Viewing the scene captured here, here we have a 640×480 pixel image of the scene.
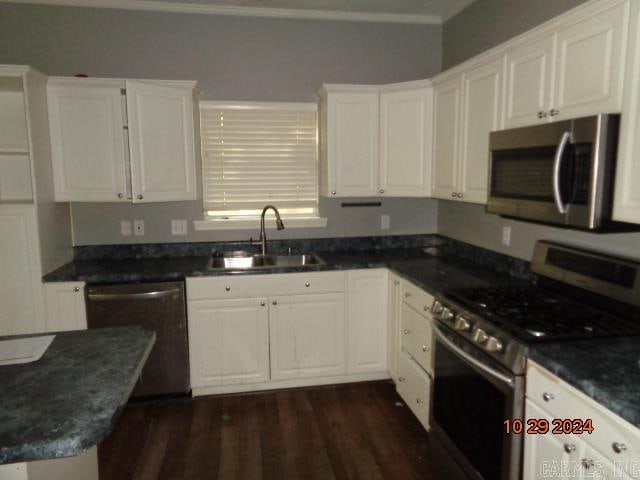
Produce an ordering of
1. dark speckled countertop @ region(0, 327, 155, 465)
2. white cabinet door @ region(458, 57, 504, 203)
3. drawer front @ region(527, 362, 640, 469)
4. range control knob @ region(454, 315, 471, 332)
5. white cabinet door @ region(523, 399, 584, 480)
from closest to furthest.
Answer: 1. dark speckled countertop @ region(0, 327, 155, 465)
2. drawer front @ region(527, 362, 640, 469)
3. white cabinet door @ region(523, 399, 584, 480)
4. range control knob @ region(454, 315, 471, 332)
5. white cabinet door @ region(458, 57, 504, 203)

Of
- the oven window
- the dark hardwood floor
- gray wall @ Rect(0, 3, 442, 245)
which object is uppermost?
gray wall @ Rect(0, 3, 442, 245)

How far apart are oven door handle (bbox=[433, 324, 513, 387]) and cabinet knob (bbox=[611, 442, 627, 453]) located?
1.38ft

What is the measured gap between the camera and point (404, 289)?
2.83m

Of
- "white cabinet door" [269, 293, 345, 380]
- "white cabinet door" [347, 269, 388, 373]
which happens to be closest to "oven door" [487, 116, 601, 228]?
"white cabinet door" [347, 269, 388, 373]

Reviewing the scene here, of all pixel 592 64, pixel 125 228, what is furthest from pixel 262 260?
pixel 592 64

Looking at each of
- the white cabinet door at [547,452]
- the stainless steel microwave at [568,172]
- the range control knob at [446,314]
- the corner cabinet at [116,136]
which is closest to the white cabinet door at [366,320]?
the range control knob at [446,314]

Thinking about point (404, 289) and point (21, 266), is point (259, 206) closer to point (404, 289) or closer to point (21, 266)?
point (404, 289)

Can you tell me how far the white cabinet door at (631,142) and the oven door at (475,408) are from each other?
72 centimetres

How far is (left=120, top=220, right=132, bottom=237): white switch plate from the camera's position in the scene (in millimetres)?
3344

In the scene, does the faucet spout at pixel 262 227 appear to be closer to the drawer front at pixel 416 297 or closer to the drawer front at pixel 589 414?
the drawer front at pixel 416 297

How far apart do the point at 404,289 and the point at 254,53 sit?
6.81 feet

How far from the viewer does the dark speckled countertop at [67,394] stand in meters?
1.01

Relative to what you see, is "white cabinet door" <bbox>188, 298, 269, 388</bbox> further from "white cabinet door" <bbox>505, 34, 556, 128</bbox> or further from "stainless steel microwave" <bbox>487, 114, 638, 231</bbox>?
"white cabinet door" <bbox>505, 34, 556, 128</bbox>

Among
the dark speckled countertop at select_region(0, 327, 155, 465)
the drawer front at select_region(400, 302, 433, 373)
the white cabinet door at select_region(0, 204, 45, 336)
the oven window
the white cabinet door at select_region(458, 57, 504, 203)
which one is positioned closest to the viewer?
the dark speckled countertop at select_region(0, 327, 155, 465)
